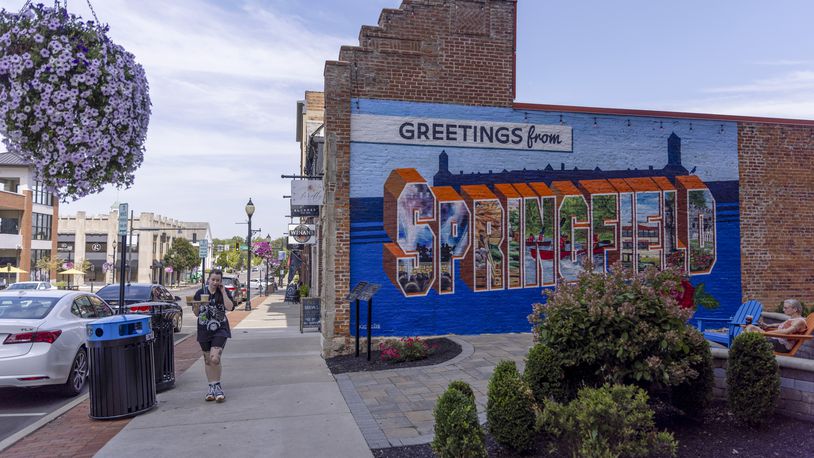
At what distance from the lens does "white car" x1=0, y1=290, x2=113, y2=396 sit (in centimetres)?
731

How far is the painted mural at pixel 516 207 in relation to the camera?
11.4m

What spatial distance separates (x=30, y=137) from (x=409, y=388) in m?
5.55

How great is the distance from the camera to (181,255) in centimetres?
7794

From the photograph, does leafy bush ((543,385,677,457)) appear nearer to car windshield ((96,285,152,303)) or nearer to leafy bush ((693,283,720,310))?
leafy bush ((693,283,720,310))

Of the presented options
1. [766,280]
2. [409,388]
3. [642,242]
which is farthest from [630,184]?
[409,388]

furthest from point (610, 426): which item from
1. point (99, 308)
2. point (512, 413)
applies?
point (99, 308)

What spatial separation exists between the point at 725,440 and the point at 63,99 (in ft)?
19.1

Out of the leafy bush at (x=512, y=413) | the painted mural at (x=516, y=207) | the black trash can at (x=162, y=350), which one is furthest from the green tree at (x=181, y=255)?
the leafy bush at (x=512, y=413)

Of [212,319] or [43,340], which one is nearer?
[43,340]

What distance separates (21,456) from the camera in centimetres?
546

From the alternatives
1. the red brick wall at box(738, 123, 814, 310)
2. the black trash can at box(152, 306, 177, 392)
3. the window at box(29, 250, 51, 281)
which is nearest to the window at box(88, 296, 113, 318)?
the black trash can at box(152, 306, 177, 392)

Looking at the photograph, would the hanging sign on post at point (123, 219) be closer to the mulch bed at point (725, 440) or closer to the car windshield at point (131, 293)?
the car windshield at point (131, 293)

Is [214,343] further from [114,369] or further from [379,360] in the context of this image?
[379,360]

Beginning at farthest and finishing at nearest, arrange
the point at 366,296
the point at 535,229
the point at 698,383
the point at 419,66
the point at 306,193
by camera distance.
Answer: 1. the point at 306,193
2. the point at 535,229
3. the point at 419,66
4. the point at 366,296
5. the point at 698,383
